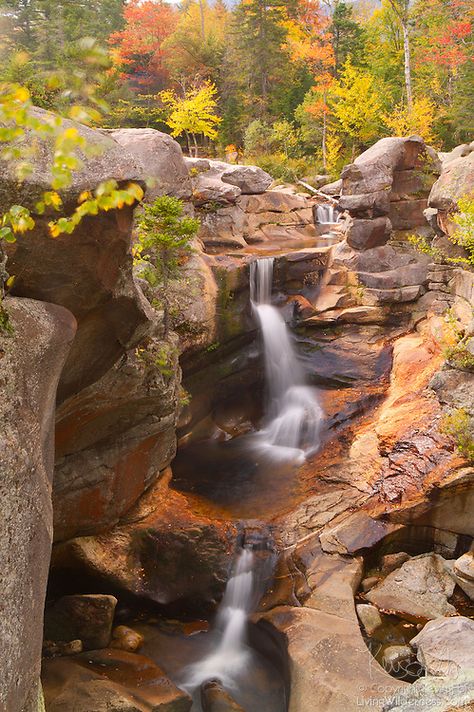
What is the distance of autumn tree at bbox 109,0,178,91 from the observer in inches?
1430

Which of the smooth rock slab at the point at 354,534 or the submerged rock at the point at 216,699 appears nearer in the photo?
the submerged rock at the point at 216,699

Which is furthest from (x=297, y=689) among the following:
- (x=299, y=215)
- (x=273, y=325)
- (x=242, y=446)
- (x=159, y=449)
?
(x=299, y=215)

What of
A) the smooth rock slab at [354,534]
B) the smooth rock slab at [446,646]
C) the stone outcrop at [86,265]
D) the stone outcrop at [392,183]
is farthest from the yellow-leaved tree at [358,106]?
the smooth rock slab at [446,646]

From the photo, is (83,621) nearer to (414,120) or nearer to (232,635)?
(232,635)

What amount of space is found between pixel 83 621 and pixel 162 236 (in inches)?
281

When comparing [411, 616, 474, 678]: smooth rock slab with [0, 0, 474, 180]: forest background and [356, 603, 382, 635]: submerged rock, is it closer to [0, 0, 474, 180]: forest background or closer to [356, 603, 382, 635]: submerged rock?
[356, 603, 382, 635]: submerged rock

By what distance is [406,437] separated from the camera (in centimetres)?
1220

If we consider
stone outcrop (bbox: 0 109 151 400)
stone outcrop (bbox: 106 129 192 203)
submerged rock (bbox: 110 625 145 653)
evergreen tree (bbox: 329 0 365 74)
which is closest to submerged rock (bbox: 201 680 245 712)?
submerged rock (bbox: 110 625 145 653)

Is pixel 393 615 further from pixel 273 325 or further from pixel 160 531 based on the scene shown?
pixel 273 325

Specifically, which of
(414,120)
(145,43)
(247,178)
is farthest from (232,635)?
(145,43)

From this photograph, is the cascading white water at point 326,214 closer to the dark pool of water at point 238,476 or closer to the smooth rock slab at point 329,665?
the dark pool of water at point 238,476

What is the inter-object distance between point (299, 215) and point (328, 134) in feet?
35.6

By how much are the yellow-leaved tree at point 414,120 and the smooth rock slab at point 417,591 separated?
24.5m

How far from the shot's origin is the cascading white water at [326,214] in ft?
89.9
